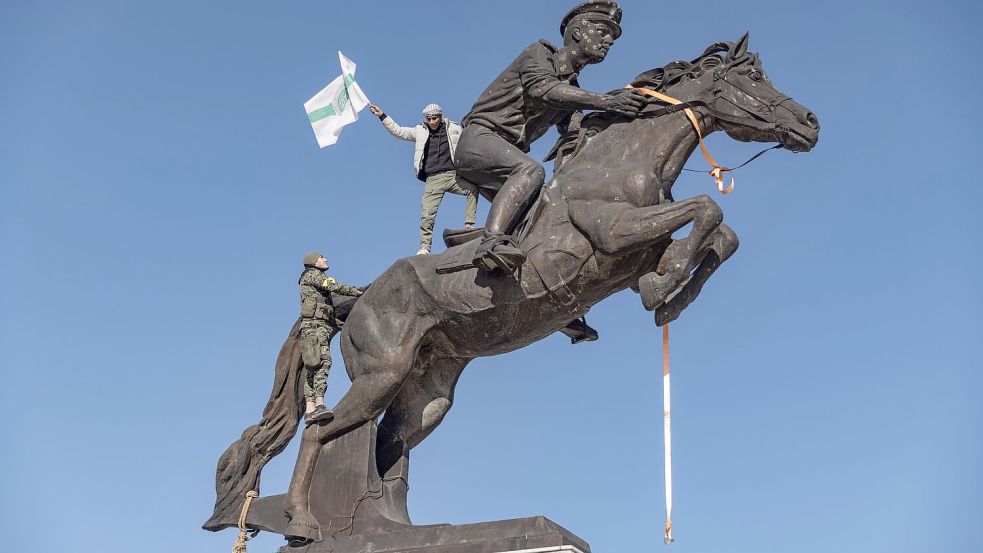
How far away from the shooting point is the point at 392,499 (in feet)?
34.1

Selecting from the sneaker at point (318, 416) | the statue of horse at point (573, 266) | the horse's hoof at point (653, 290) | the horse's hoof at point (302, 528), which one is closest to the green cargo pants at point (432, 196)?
the statue of horse at point (573, 266)

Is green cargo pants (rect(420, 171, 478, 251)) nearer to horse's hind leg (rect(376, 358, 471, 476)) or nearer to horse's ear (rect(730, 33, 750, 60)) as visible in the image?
horse's hind leg (rect(376, 358, 471, 476))

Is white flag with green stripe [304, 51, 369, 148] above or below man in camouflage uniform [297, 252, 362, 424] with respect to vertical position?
above

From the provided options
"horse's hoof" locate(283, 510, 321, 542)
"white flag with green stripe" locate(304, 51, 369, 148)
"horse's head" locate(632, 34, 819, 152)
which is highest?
"white flag with green stripe" locate(304, 51, 369, 148)

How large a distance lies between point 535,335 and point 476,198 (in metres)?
1.55

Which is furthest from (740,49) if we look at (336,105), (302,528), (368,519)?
(302,528)

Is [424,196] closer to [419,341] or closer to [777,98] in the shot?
[419,341]

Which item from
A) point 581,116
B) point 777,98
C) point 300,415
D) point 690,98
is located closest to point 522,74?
point 581,116

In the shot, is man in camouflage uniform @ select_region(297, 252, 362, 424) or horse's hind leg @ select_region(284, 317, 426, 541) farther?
man in camouflage uniform @ select_region(297, 252, 362, 424)

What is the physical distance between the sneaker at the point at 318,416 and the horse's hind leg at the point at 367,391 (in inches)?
1.7

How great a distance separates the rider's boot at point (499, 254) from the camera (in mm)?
9547

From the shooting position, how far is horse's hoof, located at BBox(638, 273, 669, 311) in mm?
9461

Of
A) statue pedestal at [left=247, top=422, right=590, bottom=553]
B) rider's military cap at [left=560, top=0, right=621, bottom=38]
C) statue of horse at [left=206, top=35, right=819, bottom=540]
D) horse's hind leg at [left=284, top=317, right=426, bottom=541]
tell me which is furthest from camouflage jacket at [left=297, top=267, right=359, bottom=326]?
rider's military cap at [left=560, top=0, right=621, bottom=38]

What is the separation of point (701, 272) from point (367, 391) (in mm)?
3019
